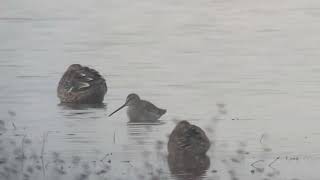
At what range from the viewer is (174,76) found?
15328 millimetres

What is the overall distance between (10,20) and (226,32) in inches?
164

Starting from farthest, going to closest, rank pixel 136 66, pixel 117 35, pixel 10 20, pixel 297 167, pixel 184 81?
pixel 10 20, pixel 117 35, pixel 136 66, pixel 184 81, pixel 297 167

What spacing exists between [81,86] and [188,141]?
14.0 ft

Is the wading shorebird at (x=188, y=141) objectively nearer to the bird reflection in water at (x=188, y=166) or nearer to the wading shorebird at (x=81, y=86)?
the bird reflection in water at (x=188, y=166)

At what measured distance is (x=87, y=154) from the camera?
1070 centimetres

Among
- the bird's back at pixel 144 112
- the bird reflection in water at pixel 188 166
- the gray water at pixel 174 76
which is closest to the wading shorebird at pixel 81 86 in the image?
the gray water at pixel 174 76

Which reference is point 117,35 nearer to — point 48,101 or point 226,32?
point 226,32

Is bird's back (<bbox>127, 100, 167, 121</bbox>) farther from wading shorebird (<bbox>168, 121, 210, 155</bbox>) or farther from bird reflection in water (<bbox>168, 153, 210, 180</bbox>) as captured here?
bird reflection in water (<bbox>168, 153, 210, 180</bbox>)

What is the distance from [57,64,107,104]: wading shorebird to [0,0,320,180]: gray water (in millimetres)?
169

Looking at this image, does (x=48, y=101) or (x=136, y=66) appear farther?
(x=136, y=66)

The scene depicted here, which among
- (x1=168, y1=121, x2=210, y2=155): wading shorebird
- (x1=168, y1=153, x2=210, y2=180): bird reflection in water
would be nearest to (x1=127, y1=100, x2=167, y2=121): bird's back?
(x1=168, y1=121, x2=210, y2=155): wading shorebird

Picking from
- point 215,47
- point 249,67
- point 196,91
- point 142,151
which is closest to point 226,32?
point 215,47

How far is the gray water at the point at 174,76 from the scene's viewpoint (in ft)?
35.9

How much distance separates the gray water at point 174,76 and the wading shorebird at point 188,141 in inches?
5.5
